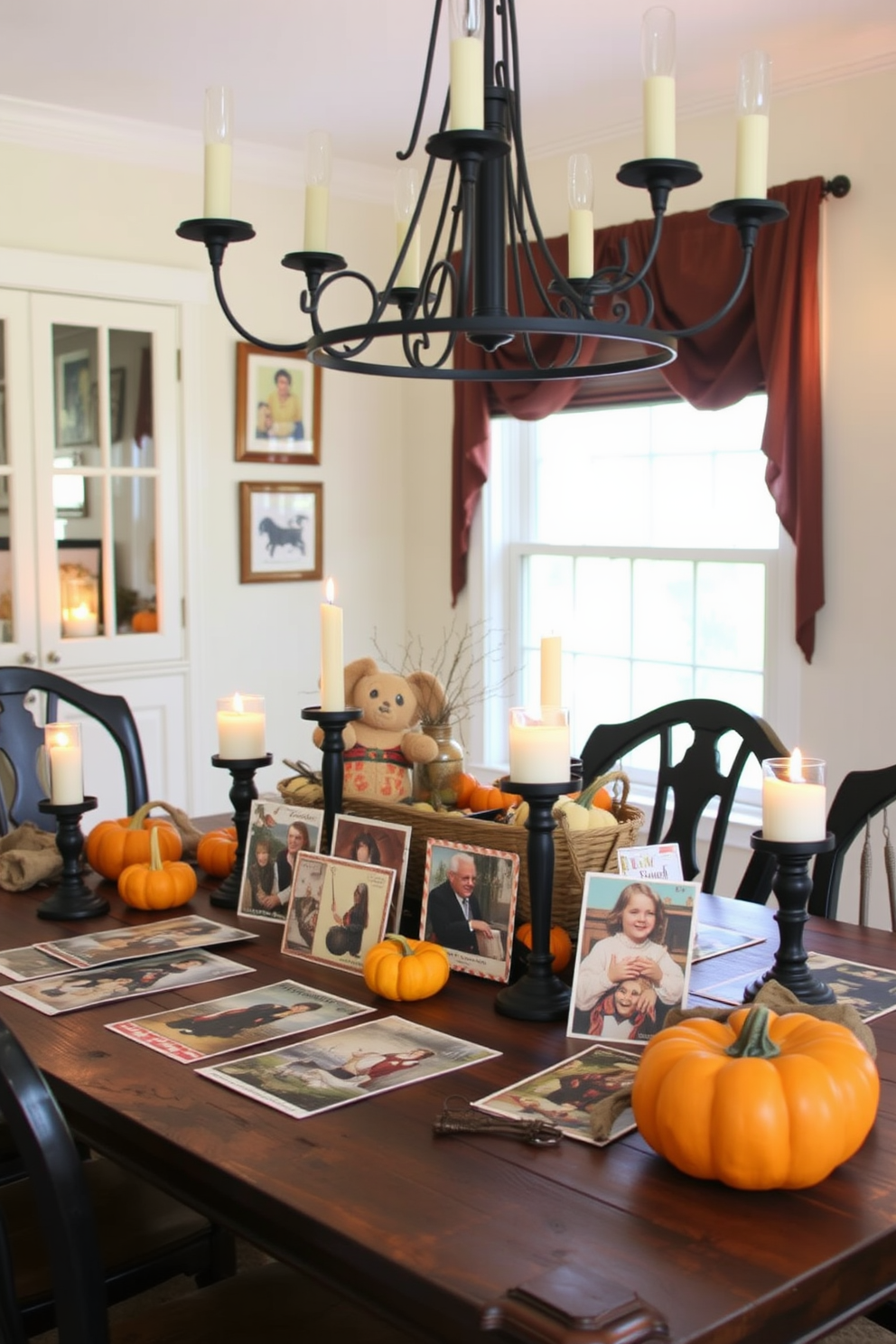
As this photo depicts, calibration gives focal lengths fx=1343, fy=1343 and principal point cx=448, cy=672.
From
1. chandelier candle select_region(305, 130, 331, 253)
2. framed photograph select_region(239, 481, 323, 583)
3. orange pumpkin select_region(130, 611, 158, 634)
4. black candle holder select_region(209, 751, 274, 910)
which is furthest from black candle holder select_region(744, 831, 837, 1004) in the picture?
framed photograph select_region(239, 481, 323, 583)

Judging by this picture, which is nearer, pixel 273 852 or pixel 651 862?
pixel 651 862

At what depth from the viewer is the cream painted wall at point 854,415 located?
11.8ft

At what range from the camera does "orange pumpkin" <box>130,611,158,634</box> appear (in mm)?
4504

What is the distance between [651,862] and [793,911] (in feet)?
0.69

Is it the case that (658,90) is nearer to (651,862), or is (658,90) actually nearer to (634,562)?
(651,862)

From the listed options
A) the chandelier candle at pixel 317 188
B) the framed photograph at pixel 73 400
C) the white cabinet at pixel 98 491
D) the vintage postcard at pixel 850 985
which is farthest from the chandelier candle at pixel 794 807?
the framed photograph at pixel 73 400

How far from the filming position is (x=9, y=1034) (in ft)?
3.48

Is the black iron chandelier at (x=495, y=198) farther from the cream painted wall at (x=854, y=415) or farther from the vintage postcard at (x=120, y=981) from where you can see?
the cream painted wall at (x=854, y=415)

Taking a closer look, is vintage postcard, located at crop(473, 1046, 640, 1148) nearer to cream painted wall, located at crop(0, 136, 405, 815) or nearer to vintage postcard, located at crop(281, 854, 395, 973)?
vintage postcard, located at crop(281, 854, 395, 973)

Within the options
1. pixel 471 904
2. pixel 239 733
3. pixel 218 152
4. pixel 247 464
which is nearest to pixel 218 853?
pixel 239 733

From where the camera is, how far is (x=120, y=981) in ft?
5.86

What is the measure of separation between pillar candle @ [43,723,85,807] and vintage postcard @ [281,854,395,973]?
42 cm

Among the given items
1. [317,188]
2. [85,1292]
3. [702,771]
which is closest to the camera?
[85,1292]

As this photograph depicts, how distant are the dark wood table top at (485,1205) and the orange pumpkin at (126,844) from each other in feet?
2.40
